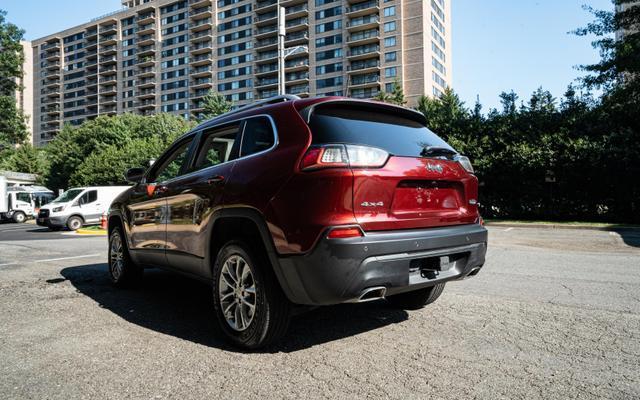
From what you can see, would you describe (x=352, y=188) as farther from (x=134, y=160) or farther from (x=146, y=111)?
(x=146, y=111)

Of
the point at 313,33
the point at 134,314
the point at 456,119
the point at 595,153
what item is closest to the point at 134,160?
the point at 456,119

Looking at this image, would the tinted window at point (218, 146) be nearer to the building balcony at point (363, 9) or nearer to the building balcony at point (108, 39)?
the building balcony at point (363, 9)

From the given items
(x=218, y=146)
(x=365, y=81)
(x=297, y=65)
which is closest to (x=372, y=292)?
(x=218, y=146)

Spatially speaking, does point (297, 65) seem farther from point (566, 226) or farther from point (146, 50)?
point (566, 226)

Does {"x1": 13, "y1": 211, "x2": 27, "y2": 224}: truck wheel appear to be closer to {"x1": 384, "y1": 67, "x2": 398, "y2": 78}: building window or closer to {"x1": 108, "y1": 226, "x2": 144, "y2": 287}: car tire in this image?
{"x1": 108, "y1": 226, "x2": 144, "y2": 287}: car tire

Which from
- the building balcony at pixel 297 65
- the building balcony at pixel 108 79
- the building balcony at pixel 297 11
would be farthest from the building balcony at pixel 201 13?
the building balcony at pixel 108 79

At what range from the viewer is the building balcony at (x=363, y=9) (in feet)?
241

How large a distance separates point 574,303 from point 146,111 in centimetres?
10512

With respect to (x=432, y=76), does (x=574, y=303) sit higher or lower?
lower

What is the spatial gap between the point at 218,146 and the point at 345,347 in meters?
2.01

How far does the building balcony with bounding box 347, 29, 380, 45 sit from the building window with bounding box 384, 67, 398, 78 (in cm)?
541

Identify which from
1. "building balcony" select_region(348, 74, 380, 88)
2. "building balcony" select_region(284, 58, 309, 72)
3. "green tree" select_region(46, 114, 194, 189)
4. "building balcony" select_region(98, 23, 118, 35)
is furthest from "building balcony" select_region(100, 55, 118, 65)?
"building balcony" select_region(348, 74, 380, 88)

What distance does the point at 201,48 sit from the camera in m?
91.0

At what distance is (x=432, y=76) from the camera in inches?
2911
